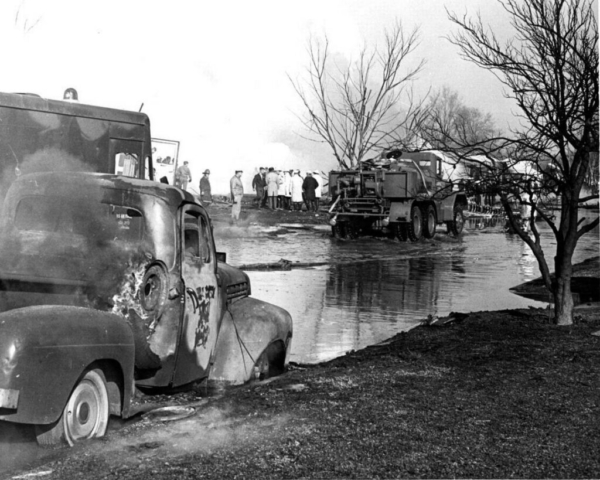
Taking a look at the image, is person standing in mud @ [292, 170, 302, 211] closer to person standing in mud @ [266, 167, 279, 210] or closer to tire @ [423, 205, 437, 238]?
person standing in mud @ [266, 167, 279, 210]

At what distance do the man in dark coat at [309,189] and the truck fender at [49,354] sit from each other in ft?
114

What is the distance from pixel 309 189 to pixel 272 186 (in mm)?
2340

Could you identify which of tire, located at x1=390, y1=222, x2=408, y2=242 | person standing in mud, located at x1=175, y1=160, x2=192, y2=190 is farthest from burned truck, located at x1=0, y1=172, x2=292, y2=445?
person standing in mud, located at x1=175, y1=160, x2=192, y2=190

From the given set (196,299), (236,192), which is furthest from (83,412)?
(236,192)

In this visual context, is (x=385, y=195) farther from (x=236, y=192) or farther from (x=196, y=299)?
(x=196, y=299)

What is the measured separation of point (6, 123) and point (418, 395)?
6454 mm

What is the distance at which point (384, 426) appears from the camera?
558 cm

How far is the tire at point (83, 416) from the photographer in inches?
195

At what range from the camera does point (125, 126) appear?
462 inches

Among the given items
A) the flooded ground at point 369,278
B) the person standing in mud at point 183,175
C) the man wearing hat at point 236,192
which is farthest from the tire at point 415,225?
the person standing in mud at point 183,175

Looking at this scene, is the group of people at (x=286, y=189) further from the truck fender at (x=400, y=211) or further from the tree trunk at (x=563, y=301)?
the tree trunk at (x=563, y=301)

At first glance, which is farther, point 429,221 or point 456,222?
point 456,222

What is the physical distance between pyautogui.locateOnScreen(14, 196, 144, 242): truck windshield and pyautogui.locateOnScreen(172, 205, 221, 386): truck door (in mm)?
377

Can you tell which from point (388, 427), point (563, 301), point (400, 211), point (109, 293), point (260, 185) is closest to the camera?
point (388, 427)
